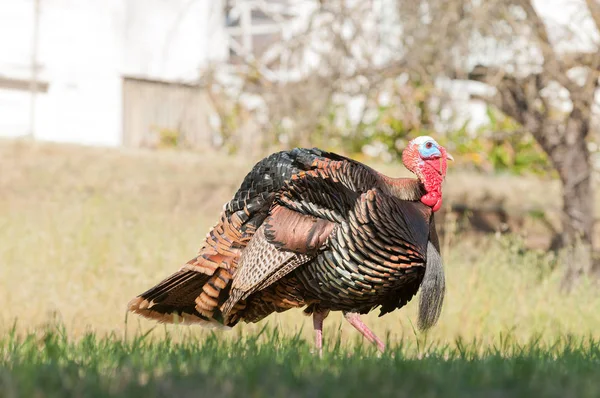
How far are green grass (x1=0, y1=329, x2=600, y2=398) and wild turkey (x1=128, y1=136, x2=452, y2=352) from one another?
0.50m

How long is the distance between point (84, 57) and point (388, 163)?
6.76 m

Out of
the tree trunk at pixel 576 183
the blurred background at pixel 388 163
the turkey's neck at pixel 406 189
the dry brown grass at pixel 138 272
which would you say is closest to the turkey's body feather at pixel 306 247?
the turkey's neck at pixel 406 189

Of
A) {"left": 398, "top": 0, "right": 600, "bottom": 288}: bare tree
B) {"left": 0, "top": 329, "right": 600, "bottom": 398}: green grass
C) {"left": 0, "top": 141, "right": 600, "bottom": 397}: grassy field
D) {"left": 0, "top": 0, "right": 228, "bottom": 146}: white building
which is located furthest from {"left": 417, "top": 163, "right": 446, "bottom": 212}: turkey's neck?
{"left": 0, "top": 0, "right": 228, "bottom": 146}: white building

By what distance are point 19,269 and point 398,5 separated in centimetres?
374

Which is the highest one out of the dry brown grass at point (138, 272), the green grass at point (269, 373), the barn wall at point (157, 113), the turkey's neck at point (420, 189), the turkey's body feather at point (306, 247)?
the barn wall at point (157, 113)

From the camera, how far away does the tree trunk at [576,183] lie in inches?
354

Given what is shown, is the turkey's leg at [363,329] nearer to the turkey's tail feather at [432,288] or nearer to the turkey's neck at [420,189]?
the turkey's tail feather at [432,288]

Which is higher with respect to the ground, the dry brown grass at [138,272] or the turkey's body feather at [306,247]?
the turkey's body feather at [306,247]

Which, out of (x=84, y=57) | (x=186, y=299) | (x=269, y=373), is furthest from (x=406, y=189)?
(x=84, y=57)

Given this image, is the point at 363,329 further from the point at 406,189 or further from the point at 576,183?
the point at 576,183

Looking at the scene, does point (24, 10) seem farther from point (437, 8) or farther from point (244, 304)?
point (244, 304)

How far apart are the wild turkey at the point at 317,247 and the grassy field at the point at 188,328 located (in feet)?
0.60

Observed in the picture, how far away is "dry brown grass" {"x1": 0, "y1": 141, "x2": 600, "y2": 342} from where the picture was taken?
654cm

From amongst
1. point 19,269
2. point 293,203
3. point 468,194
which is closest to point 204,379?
point 293,203
